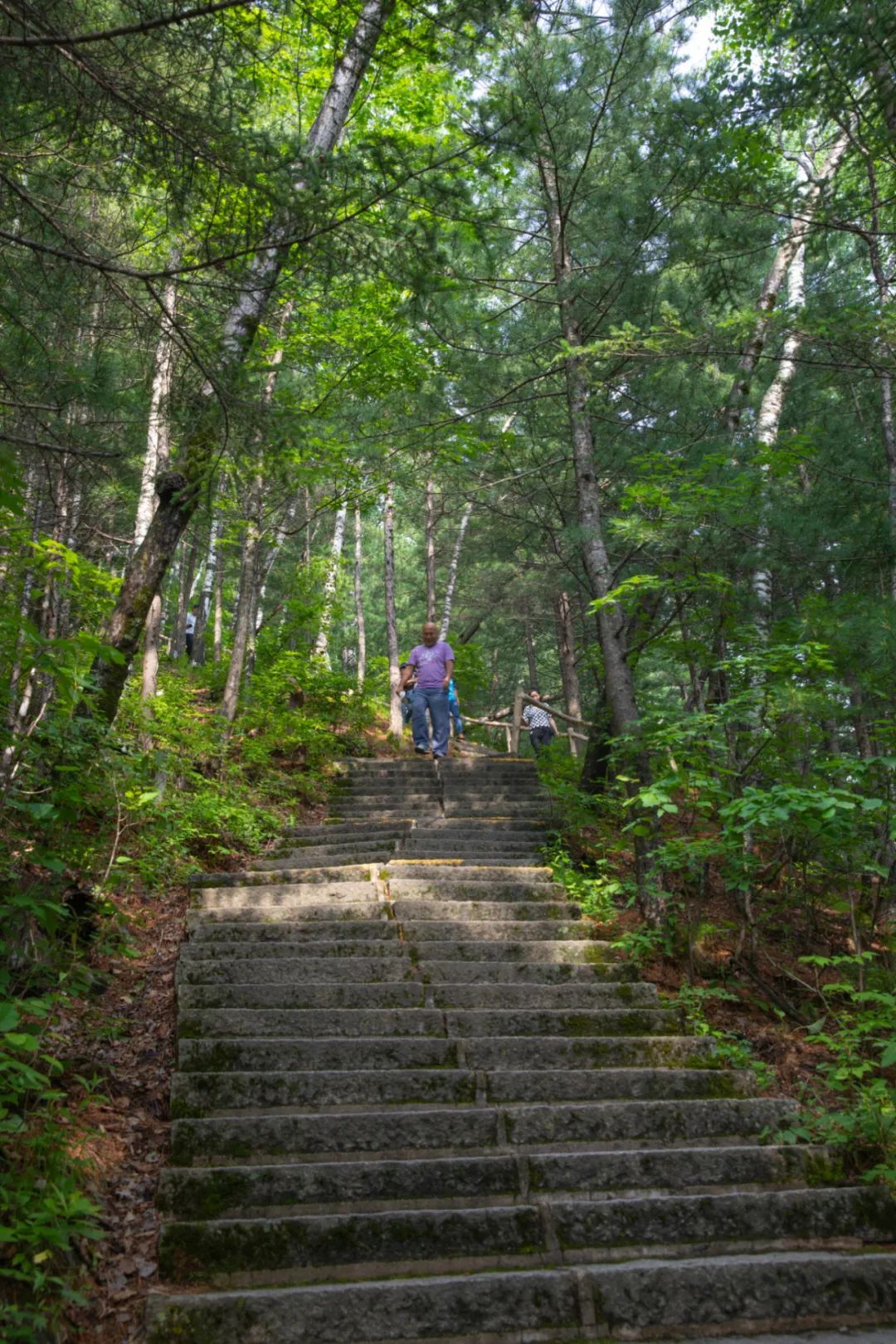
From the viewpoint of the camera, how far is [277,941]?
232 inches

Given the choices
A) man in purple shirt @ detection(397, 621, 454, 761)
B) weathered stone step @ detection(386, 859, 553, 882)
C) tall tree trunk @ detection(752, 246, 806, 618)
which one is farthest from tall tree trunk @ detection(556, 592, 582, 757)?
weathered stone step @ detection(386, 859, 553, 882)

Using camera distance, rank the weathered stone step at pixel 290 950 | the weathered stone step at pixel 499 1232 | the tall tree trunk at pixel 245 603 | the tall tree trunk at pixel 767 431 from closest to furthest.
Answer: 1. the weathered stone step at pixel 499 1232
2. the weathered stone step at pixel 290 950
3. the tall tree trunk at pixel 767 431
4. the tall tree trunk at pixel 245 603

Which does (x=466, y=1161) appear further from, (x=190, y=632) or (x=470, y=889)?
(x=190, y=632)

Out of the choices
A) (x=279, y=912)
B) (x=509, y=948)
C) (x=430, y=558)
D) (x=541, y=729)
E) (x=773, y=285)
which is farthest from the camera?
(x=430, y=558)

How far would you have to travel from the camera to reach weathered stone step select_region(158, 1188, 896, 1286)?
344 centimetres

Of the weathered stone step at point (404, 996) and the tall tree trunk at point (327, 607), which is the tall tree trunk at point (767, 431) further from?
the tall tree trunk at point (327, 607)

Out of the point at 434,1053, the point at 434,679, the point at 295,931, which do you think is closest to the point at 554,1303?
the point at 434,1053

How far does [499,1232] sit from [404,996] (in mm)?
1770

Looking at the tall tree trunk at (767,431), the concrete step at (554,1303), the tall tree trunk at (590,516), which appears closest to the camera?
the concrete step at (554,1303)

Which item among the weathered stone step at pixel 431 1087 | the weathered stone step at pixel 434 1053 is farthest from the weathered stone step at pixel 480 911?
the weathered stone step at pixel 431 1087

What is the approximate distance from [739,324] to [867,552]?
279cm

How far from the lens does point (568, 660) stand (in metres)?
17.5

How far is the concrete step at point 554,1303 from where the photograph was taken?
3139 millimetres

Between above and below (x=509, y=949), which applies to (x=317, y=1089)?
below
